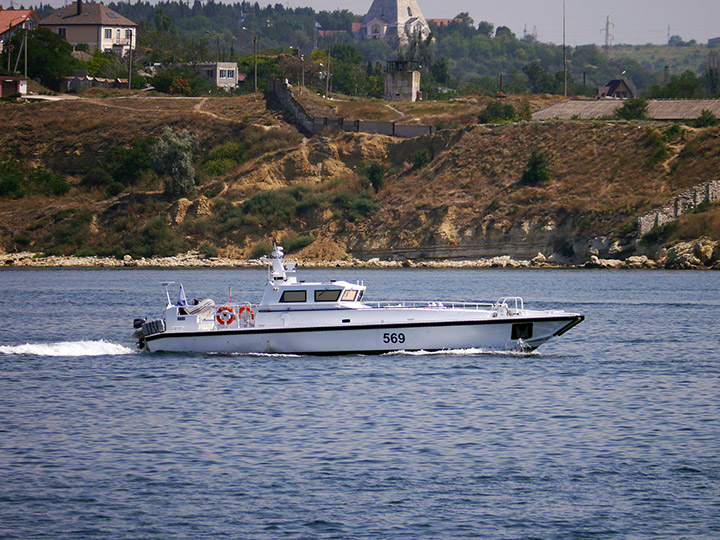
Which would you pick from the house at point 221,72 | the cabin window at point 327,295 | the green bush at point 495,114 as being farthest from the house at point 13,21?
the cabin window at point 327,295

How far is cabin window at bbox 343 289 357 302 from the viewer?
39.5m

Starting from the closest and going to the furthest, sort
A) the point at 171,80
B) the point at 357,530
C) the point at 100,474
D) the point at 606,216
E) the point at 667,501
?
the point at 357,530
the point at 667,501
the point at 100,474
the point at 606,216
the point at 171,80

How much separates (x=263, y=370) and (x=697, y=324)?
27.2 m

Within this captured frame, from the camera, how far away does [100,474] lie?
25094 mm

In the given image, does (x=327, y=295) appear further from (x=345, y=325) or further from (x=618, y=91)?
(x=618, y=91)

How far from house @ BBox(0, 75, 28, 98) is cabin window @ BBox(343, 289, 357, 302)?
119678mm

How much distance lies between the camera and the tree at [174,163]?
409 ft

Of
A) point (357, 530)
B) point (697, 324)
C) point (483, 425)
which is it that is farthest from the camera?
point (697, 324)

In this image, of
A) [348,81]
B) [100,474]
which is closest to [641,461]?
[100,474]

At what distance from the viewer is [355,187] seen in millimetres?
123000

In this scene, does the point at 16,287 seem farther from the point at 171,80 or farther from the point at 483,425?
the point at 171,80

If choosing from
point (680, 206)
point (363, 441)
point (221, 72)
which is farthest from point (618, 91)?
point (363, 441)

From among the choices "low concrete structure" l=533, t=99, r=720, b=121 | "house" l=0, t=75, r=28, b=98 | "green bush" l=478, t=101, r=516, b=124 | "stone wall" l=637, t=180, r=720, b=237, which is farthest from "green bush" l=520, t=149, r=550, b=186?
"house" l=0, t=75, r=28, b=98

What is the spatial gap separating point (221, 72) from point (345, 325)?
153869mm
